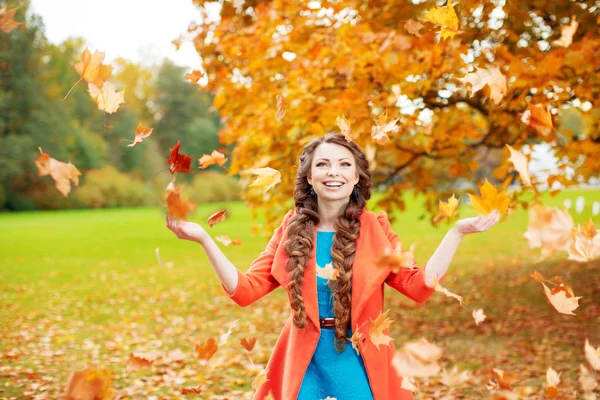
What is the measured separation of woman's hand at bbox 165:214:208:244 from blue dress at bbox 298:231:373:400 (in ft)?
1.79

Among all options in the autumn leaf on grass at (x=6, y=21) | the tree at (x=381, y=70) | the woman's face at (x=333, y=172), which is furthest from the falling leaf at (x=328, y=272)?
the tree at (x=381, y=70)

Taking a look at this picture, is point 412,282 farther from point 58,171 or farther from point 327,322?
point 58,171

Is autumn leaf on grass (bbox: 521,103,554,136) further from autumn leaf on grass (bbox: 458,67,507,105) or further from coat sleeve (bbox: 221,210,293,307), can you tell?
coat sleeve (bbox: 221,210,293,307)

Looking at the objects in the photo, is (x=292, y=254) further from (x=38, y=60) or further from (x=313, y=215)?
(x=38, y=60)

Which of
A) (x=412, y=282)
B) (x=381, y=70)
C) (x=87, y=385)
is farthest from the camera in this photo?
(x=381, y=70)

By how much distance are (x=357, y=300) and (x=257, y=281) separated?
44 centimetres

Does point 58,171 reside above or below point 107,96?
below

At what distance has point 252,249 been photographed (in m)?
17.3

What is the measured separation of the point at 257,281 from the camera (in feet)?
8.10

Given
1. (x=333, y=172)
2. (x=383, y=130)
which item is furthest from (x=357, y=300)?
(x=383, y=130)

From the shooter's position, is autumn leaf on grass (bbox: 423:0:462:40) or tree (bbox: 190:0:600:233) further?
tree (bbox: 190:0:600:233)

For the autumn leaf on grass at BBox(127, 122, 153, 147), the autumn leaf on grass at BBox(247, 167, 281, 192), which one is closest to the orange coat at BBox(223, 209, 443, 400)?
the autumn leaf on grass at BBox(247, 167, 281, 192)

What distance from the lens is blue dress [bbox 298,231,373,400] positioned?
90.6 inches

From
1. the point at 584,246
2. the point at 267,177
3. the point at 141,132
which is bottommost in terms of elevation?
the point at 584,246
